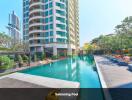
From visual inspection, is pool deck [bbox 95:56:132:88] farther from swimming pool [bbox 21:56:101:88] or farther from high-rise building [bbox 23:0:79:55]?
high-rise building [bbox 23:0:79:55]

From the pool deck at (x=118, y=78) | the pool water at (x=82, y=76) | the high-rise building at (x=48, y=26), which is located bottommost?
the pool water at (x=82, y=76)

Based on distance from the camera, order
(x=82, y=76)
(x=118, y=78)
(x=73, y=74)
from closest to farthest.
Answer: (x=118, y=78) → (x=82, y=76) → (x=73, y=74)

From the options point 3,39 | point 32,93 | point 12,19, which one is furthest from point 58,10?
point 12,19

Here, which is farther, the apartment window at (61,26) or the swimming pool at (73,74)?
the apartment window at (61,26)

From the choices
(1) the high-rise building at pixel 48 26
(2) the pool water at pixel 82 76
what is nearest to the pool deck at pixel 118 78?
(2) the pool water at pixel 82 76

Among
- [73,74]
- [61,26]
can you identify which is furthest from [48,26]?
[73,74]

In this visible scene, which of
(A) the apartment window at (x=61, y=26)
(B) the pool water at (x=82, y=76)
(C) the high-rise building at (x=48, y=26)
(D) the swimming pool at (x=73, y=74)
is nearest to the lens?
(B) the pool water at (x=82, y=76)

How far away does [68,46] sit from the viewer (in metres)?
59.9

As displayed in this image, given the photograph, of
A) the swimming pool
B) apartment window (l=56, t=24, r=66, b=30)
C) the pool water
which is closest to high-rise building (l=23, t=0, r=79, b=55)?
apartment window (l=56, t=24, r=66, b=30)

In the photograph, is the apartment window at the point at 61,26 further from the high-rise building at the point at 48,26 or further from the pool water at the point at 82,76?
the pool water at the point at 82,76

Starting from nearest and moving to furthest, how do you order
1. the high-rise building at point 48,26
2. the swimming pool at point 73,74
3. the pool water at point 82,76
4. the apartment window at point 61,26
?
the pool water at point 82,76
the swimming pool at point 73,74
the high-rise building at point 48,26
the apartment window at point 61,26

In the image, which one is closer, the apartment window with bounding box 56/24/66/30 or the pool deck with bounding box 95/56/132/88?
the pool deck with bounding box 95/56/132/88

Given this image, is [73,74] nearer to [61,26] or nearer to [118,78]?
[118,78]

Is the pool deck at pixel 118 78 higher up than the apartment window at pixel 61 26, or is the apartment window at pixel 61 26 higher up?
the apartment window at pixel 61 26
